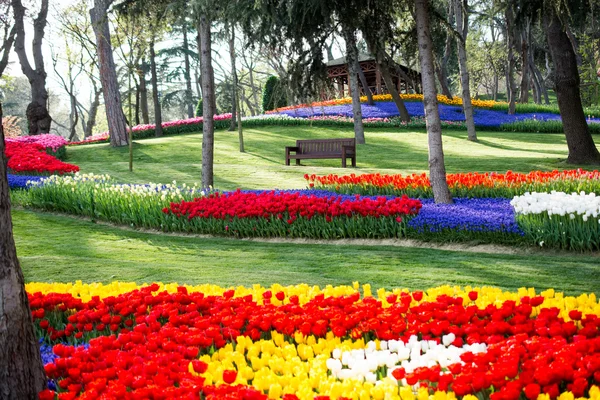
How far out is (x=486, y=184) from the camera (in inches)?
431

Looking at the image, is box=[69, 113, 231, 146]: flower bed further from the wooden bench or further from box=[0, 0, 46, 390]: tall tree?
box=[0, 0, 46, 390]: tall tree

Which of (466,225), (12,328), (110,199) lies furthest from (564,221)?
(110,199)

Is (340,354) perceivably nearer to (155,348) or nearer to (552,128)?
(155,348)

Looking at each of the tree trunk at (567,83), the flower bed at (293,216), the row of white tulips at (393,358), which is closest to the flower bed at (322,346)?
the row of white tulips at (393,358)

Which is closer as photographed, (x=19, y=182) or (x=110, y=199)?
(x=110, y=199)

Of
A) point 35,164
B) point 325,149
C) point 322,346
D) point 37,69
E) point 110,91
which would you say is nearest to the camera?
point 322,346

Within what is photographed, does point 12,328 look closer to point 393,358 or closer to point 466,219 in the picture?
point 393,358

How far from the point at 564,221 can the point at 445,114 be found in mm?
22991

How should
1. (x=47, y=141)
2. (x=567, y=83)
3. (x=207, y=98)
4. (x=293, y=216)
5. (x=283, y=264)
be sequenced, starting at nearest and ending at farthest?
(x=283, y=264) < (x=293, y=216) < (x=207, y=98) < (x=567, y=83) < (x=47, y=141)

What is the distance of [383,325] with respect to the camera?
392cm

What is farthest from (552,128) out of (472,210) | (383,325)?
(383,325)

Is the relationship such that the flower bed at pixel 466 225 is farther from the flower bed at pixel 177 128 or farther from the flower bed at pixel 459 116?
the flower bed at pixel 177 128

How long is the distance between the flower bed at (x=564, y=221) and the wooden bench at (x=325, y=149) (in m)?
9.85

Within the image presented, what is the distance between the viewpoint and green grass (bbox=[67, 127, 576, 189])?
1608 cm
